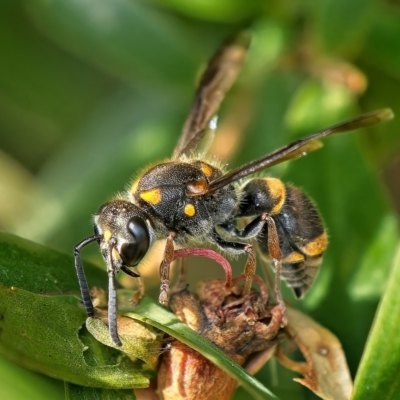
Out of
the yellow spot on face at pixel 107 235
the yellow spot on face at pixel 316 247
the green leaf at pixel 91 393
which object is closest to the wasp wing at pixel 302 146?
the yellow spot on face at pixel 316 247

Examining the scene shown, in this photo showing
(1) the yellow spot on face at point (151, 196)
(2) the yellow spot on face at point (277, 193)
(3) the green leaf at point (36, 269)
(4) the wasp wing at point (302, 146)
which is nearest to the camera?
(3) the green leaf at point (36, 269)

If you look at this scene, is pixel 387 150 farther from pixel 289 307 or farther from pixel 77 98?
pixel 77 98

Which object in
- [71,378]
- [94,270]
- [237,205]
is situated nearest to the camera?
[71,378]

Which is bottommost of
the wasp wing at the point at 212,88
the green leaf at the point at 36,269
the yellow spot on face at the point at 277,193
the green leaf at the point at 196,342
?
the green leaf at the point at 36,269

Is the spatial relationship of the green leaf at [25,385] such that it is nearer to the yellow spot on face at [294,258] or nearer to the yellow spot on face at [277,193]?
the yellow spot on face at [294,258]

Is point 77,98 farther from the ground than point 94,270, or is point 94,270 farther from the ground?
point 77,98

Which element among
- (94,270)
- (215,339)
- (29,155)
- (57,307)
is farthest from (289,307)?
(29,155)
